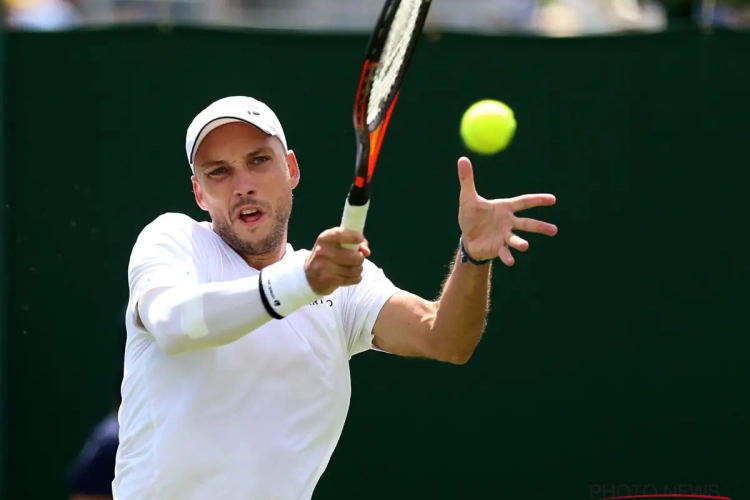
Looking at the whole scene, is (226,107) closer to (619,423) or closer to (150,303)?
(150,303)

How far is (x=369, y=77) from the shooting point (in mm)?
2773

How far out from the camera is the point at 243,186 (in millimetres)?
3217

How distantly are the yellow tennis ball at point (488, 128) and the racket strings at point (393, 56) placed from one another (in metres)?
2.09

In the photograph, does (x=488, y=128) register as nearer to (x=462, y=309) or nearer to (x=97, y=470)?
(x=462, y=309)

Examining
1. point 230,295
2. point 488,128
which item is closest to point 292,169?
point 230,295

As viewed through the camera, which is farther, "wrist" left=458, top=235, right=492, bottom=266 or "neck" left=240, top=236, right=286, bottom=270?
"neck" left=240, top=236, right=286, bottom=270

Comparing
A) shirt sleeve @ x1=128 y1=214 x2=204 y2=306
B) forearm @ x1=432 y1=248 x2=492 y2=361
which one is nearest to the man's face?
shirt sleeve @ x1=128 y1=214 x2=204 y2=306

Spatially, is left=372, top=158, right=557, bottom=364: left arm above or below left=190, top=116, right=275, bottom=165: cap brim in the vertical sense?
below

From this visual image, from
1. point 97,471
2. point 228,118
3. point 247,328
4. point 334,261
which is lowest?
point 97,471

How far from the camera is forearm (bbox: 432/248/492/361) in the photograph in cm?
315

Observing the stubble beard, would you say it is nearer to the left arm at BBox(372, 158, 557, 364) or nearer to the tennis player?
the tennis player

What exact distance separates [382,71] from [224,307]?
0.68 meters

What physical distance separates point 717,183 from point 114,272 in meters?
2.75

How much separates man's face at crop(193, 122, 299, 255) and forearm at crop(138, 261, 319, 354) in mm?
492
